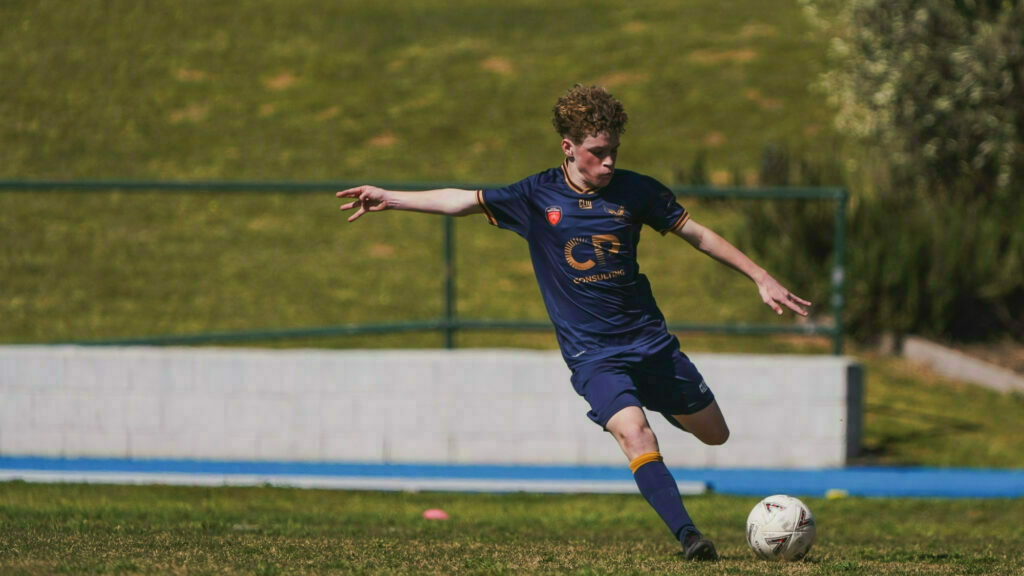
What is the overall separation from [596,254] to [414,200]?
36.8 inches

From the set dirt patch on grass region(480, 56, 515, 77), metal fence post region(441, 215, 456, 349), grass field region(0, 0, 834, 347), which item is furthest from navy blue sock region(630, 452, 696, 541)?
dirt patch on grass region(480, 56, 515, 77)

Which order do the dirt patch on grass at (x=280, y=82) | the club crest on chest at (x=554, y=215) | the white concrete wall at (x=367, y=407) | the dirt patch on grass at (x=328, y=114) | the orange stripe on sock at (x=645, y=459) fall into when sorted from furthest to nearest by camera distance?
the dirt patch on grass at (x=280, y=82)
the dirt patch on grass at (x=328, y=114)
the white concrete wall at (x=367, y=407)
the club crest on chest at (x=554, y=215)
the orange stripe on sock at (x=645, y=459)

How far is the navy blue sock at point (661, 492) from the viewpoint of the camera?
5438mm

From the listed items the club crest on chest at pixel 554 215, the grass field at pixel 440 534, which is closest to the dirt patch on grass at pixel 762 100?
the grass field at pixel 440 534

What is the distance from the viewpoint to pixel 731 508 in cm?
891

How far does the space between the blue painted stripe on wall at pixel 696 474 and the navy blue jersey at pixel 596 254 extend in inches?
159

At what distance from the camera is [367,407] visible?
1041cm

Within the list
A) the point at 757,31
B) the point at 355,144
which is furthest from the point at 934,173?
the point at 757,31

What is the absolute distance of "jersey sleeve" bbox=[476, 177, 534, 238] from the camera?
6.11m

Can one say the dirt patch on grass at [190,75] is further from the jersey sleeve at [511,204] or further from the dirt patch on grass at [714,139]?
the jersey sleeve at [511,204]

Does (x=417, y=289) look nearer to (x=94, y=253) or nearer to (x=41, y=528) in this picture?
(x=94, y=253)

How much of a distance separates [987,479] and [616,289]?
5.49m

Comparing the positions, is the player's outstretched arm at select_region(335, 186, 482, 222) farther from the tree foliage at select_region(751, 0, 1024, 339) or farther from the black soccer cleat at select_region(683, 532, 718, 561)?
the tree foliage at select_region(751, 0, 1024, 339)

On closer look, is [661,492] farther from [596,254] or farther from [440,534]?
[440,534]
